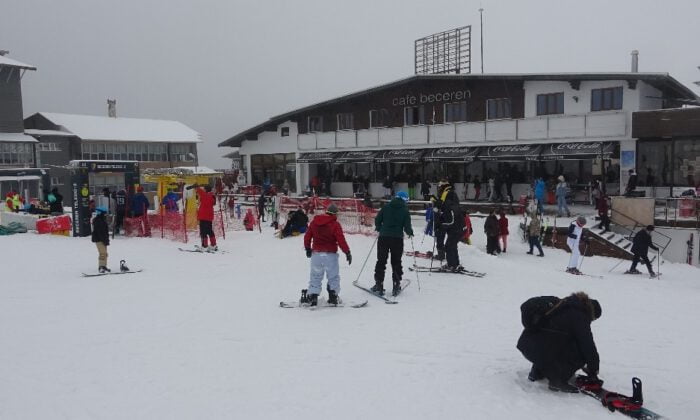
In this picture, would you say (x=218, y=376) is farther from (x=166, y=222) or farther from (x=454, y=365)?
(x=166, y=222)

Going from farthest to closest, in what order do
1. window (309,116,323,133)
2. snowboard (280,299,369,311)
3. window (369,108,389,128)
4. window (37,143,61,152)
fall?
window (37,143,61,152), window (309,116,323,133), window (369,108,389,128), snowboard (280,299,369,311)

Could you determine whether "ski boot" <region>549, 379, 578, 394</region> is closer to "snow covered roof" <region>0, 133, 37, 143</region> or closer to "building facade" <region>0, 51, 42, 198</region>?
"building facade" <region>0, 51, 42, 198</region>

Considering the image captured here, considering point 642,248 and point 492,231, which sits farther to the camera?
point 492,231

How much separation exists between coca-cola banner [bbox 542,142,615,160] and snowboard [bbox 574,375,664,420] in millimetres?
18615

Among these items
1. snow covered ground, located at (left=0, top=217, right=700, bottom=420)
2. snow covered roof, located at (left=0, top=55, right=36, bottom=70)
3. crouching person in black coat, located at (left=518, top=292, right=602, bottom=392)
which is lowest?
snow covered ground, located at (left=0, top=217, right=700, bottom=420)

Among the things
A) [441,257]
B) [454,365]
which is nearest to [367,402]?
[454,365]

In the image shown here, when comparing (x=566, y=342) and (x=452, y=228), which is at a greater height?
(x=452, y=228)

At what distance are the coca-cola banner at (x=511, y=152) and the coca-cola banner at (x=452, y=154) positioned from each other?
440mm

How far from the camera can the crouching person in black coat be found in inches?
207

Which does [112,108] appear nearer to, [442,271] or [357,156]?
→ [357,156]

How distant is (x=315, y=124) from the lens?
111ft

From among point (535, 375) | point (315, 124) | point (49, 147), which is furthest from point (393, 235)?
point (49, 147)

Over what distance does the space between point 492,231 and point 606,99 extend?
1041cm

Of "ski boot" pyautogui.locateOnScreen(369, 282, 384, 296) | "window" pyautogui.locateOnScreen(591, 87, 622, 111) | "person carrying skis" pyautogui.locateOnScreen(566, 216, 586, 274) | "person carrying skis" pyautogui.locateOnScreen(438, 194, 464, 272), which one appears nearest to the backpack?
"ski boot" pyautogui.locateOnScreen(369, 282, 384, 296)
